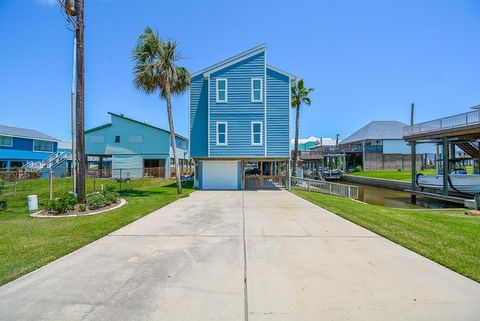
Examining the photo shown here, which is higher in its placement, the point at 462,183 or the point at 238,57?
the point at 238,57

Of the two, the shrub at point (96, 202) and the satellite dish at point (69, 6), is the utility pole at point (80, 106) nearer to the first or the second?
the satellite dish at point (69, 6)

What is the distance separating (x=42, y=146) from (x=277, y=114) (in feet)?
112

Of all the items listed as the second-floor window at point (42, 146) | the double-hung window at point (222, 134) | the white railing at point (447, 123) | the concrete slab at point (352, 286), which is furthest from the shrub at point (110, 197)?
the second-floor window at point (42, 146)

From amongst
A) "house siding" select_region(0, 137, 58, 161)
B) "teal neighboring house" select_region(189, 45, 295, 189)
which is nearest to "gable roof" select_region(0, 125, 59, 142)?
"house siding" select_region(0, 137, 58, 161)

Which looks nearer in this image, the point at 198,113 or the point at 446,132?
the point at 446,132

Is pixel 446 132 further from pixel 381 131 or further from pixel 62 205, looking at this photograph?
pixel 381 131

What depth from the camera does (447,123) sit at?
16219 mm

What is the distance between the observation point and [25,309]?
319 cm

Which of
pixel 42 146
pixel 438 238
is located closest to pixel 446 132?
pixel 438 238

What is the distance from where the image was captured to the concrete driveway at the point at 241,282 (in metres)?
3.13

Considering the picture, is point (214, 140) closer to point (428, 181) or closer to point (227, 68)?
point (227, 68)

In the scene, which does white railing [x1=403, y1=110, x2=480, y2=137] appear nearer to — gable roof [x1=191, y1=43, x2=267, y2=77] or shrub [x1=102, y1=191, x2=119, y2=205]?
gable roof [x1=191, y1=43, x2=267, y2=77]

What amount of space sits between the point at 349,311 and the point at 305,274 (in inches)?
43.0

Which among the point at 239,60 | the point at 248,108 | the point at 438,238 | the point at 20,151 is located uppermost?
the point at 239,60
